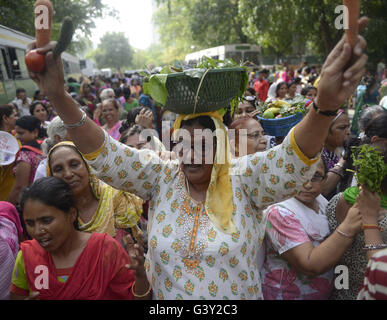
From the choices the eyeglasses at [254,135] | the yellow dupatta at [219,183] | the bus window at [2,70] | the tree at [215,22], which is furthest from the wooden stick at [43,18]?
the tree at [215,22]

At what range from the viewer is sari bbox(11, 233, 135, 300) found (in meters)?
1.92

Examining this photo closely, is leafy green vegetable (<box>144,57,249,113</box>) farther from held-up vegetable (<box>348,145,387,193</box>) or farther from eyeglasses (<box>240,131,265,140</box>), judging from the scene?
eyeglasses (<box>240,131,265,140</box>)

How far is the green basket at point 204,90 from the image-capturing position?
164 cm

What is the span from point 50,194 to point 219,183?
1000mm

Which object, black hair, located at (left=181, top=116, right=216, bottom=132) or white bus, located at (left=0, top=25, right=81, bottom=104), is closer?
black hair, located at (left=181, top=116, right=216, bottom=132)

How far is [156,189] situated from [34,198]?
0.72m

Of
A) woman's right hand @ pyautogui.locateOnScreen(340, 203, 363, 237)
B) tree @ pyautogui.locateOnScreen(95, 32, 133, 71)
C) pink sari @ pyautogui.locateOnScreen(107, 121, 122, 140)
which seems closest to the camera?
woman's right hand @ pyautogui.locateOnScreen(340, 203, 363, 237)

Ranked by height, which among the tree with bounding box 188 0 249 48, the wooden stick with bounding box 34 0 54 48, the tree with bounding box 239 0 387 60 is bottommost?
the wooden stick with bounding box 34 0 54 48

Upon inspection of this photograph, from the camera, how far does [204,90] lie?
65.4 inches

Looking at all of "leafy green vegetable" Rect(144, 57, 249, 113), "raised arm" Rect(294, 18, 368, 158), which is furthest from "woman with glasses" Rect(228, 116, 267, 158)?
"raised arm" Rect(294, 18, 368, 158)

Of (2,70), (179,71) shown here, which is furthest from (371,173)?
(2,70)

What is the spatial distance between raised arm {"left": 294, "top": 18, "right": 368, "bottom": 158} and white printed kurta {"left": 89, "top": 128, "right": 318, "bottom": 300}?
4.8 inches

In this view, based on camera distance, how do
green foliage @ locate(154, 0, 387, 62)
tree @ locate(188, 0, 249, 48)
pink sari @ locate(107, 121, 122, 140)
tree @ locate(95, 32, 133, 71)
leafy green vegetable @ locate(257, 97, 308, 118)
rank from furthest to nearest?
1. tree @ locate(95, 32, 133, 71)
2. tree @ locate(188, 0, 249, 48)
3. green foliage @ locate(154, 0, 387, 62)
4. pink sari @ locate(107, 121, 122, 140)
5. leafy green vegetable @ locate(257, 97, 308, 118)

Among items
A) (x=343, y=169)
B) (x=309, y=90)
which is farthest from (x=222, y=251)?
(x=309, y=90)
